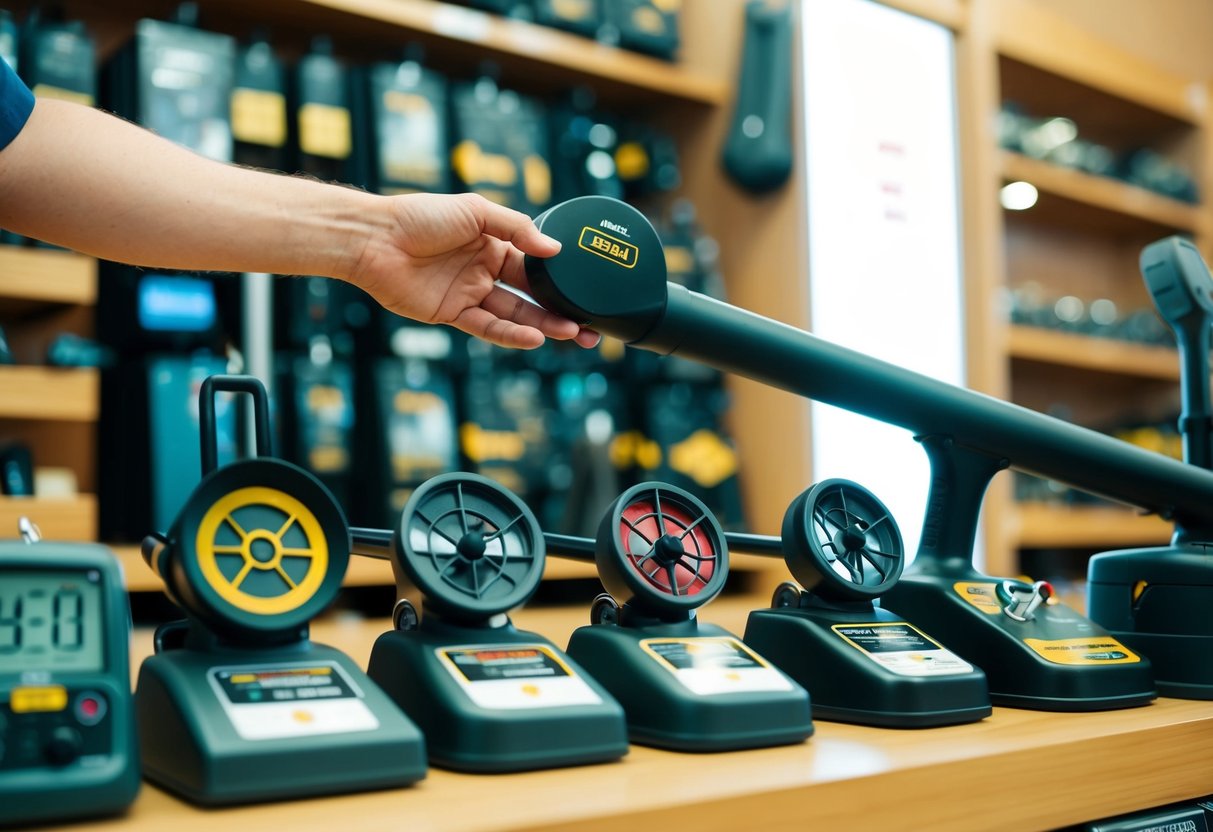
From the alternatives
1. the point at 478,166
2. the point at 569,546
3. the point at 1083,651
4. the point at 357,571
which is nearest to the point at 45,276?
the point at 357,571

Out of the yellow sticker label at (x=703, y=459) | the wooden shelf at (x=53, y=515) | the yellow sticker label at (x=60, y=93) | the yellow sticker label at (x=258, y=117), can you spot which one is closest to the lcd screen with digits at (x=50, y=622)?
the wooden shelf at (x=53, y=515)

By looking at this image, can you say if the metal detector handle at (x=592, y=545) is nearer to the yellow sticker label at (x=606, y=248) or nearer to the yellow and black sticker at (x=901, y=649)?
the yellow and black sticker at (x=901, y=649)

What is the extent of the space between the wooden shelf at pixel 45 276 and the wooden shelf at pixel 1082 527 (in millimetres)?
2243

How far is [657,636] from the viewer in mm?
666

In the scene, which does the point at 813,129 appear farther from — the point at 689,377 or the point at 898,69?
the point at 689,377

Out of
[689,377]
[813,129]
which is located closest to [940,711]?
[689,377]

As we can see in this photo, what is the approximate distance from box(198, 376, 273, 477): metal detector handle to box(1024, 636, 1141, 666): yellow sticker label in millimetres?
548

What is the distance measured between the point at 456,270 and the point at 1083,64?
326 centimetres

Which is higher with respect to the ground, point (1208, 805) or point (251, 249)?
point (251, 249)

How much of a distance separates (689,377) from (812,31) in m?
0.86

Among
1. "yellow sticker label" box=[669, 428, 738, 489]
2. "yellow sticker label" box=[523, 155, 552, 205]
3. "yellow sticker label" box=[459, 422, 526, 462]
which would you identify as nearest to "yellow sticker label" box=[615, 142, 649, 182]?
"yellow sticker label" box=[523, 155, 552, 205]

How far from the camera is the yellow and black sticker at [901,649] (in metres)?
0.72

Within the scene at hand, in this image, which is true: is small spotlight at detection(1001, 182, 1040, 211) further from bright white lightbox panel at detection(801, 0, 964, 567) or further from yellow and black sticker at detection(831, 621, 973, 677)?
yellow and black sticker at detection(831, 621, 973, 677)

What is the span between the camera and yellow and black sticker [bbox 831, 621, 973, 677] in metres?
0.72
